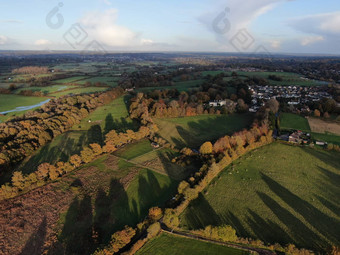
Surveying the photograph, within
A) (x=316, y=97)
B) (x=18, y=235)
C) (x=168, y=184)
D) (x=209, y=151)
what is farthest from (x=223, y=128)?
(x=316, y=97)

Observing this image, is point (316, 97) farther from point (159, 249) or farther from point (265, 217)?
point (159, 249)

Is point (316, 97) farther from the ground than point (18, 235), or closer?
farther from the ground

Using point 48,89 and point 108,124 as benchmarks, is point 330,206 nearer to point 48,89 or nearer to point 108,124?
point 108,124

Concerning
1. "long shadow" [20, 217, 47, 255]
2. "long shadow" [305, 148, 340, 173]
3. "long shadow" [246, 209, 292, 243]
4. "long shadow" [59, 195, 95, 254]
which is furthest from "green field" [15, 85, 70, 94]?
"long shadow" [305, 148, 340, 173]

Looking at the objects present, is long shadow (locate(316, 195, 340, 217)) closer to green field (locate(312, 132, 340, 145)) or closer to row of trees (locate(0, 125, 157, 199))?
green field (locate(312, 132, 340, 145))

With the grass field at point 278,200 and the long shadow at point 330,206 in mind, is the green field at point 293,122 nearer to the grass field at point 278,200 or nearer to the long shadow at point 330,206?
the grass field at point 278,200

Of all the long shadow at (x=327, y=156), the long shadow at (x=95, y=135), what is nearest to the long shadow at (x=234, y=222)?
the long shadow at (x=327, y=156)

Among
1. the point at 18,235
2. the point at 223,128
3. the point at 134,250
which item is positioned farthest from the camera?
the point at 223,128
